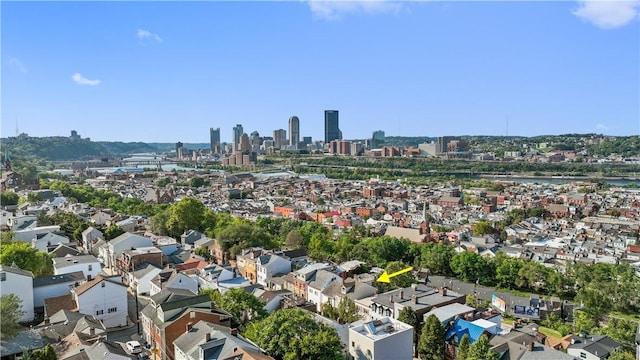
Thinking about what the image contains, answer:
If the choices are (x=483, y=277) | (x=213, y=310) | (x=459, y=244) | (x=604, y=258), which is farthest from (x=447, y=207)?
(x=213, y=310)

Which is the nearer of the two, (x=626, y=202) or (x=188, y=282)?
(x=188, y=282)

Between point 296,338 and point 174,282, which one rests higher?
point 296,338

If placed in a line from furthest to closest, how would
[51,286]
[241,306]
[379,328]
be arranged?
[51,286]
[241,306]
[379,328]

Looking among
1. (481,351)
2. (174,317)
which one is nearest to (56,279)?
(174,317)

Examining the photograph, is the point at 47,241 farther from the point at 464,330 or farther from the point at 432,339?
the point at 464,330

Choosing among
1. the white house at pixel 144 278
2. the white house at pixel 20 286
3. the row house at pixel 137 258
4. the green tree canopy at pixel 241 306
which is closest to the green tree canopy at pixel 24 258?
the white house at pixel 20 286

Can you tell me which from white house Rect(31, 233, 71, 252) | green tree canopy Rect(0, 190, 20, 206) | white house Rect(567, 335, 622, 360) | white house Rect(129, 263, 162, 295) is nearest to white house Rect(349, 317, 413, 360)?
white house Rect(567, 335, 622, 360)

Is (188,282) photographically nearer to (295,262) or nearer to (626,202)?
(295,262)
